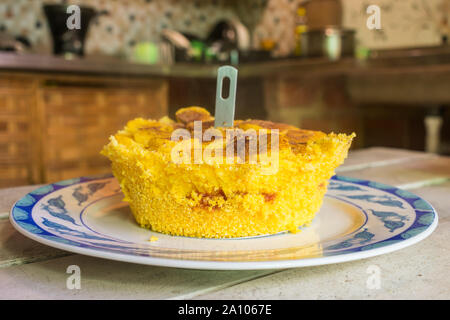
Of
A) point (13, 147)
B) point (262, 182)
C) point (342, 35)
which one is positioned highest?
point (342, 35)

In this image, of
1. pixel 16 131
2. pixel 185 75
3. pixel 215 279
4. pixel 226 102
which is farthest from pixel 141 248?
pixel 185 75

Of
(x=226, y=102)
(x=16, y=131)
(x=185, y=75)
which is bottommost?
(x=16, y=131)

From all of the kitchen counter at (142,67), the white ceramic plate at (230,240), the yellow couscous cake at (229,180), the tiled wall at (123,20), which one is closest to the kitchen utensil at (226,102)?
the yellow couscous cake at (229,180)

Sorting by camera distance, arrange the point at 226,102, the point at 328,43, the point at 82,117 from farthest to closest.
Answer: the point at 328,43 < the point at 82,117 < the point at 226,102

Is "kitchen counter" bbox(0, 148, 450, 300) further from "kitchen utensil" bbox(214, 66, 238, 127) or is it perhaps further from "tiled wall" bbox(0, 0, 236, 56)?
"tiled wall" bbox(0, 0, 236, 56)

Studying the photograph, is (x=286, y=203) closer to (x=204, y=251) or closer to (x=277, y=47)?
(x=204, y=251)

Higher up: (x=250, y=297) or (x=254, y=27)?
(x=254, y=27)

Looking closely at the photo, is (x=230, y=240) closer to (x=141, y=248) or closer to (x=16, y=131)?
(x=141, y=248)
